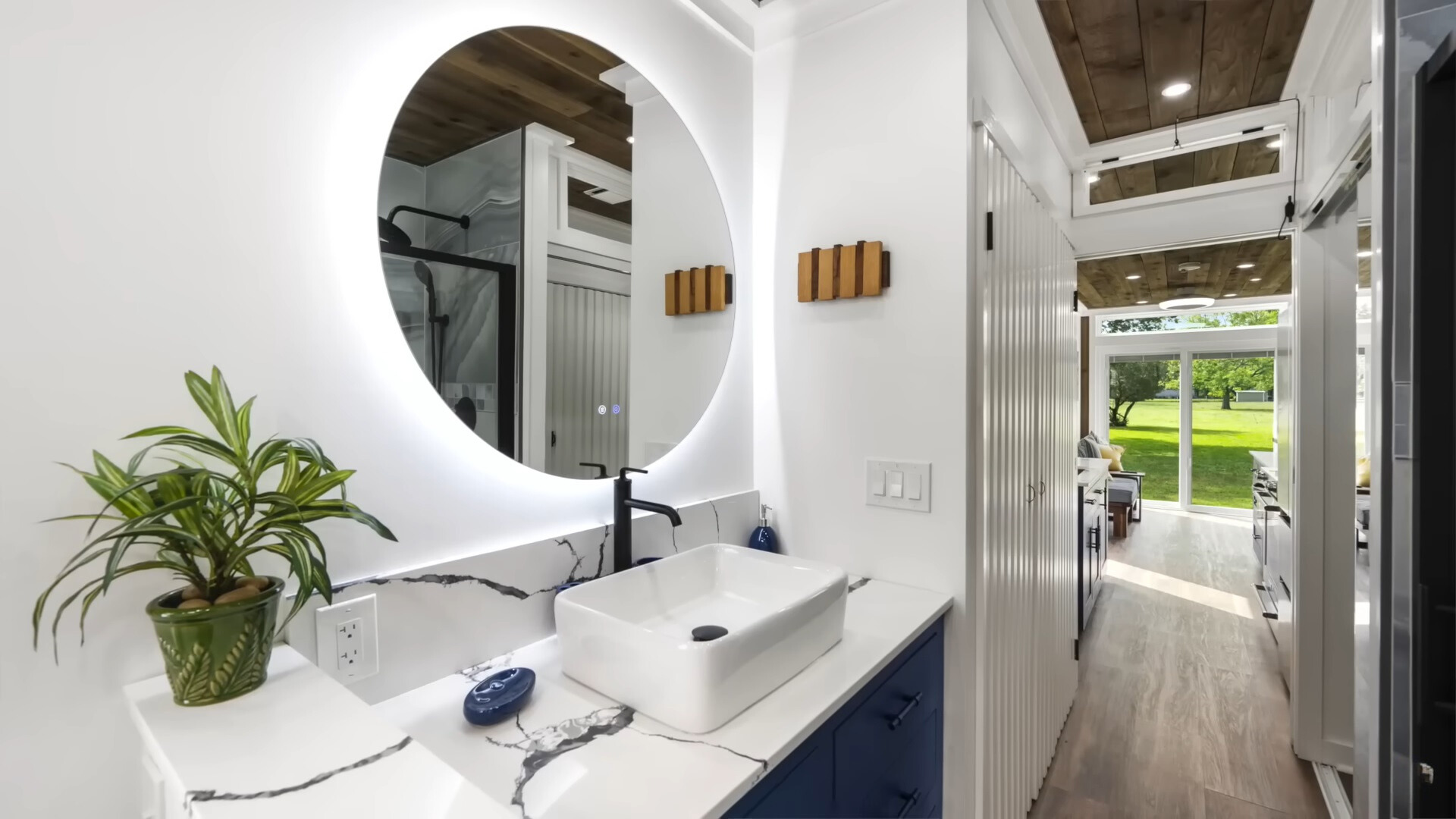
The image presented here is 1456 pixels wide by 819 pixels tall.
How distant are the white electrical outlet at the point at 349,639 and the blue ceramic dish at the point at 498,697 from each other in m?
0.17

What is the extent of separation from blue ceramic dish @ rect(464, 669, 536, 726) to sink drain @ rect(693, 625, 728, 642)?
311 mm

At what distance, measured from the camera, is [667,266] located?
1624mm

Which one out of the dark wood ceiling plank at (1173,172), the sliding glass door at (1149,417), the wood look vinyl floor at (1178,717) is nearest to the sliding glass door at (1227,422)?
the sliding glass door at (1149,417)

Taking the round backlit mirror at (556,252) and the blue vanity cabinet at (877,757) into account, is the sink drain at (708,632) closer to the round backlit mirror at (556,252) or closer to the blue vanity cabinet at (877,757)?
the blue vanity cabinet at (877,757)

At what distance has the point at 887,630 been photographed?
51.3 inches

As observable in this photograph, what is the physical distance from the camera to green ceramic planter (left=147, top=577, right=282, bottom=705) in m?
0.70

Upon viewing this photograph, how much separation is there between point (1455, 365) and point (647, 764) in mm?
1256

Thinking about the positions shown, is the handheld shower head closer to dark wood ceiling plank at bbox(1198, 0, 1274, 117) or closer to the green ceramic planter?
the green ceramic planter

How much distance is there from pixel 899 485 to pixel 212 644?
1353mm

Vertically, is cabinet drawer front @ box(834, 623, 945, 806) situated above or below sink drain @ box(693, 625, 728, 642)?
below

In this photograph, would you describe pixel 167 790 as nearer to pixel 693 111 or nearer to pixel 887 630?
pixel 887 630

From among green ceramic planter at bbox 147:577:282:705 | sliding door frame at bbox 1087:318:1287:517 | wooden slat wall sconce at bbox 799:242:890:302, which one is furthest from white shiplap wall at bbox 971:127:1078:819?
sliding door frame at bbox 1087:318:1287:517

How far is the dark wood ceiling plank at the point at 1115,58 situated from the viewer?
184 cm

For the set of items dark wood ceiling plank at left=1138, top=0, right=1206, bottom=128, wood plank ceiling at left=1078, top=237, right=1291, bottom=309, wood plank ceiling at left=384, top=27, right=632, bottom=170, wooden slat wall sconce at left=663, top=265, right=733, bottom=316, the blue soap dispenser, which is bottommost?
the blue soap dispenser
